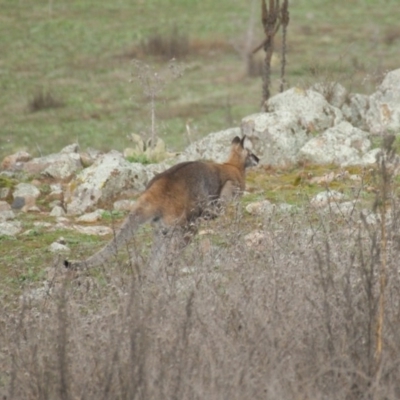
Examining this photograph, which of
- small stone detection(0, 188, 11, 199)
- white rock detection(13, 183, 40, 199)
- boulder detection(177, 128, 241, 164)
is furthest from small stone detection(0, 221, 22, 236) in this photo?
boulder detection(177, 128, 241, 164)

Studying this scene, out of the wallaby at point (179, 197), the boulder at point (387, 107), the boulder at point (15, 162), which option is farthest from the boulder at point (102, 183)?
the boulder at point (387, 107)

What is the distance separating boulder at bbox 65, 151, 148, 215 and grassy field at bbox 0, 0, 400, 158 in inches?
197

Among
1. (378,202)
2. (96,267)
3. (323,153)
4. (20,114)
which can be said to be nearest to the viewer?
(378,202)

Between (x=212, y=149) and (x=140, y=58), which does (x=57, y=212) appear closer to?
(x=212, y=149)

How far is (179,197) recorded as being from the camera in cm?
998

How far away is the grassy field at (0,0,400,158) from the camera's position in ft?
88.6

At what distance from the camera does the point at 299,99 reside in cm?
1512

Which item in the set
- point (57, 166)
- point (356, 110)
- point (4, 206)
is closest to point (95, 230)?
point (4, 206)

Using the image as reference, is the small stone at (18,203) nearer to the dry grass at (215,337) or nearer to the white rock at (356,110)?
the white rock at (356,110)

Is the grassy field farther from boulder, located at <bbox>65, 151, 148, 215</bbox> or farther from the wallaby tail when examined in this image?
the wallaby tail

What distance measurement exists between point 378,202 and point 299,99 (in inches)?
378

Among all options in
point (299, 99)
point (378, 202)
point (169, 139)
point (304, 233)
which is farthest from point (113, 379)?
point (169, 139)

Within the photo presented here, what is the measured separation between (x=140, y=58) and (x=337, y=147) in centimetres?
2409

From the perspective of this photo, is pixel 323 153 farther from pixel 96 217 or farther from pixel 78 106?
pixel 78 106
